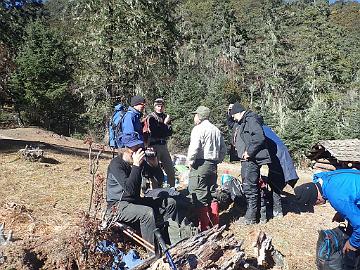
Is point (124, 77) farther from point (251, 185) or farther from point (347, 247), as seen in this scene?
point (347, 247)

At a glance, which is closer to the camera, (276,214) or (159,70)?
(276,214)

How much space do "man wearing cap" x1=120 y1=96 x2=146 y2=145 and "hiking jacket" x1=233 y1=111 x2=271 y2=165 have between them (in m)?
1.50

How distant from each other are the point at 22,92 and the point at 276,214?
18357mm

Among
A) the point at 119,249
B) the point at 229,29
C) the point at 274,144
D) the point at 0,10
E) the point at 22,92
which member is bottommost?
the point at 119,249

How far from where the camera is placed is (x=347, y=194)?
11.7ft

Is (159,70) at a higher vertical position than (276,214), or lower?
higher

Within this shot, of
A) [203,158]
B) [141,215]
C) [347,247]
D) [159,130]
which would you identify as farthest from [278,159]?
[141,215]

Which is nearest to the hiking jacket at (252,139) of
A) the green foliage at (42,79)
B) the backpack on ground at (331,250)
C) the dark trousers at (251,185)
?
the dark trousers at (251,185)

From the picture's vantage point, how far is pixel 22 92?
2128cm

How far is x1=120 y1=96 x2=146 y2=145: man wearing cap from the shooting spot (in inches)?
210

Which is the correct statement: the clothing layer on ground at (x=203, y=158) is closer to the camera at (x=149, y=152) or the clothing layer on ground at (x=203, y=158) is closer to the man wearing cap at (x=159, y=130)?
the camera at (x=149, y=152)

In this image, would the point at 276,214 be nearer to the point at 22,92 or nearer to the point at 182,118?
the point at 182,118

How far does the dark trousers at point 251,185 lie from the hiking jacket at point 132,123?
5.26 feet

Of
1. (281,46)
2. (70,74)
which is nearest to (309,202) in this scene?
(70,74)
